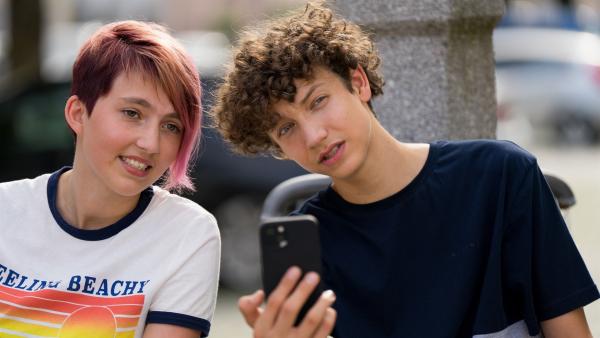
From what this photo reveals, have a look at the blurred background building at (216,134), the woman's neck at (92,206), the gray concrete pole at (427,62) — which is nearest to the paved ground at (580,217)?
the blurred background building at (216,134)

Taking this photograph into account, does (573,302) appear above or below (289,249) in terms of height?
below

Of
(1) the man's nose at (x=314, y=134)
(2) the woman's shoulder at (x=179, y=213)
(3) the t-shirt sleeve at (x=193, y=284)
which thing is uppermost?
(1) the man's nose at (x=314, y=134)

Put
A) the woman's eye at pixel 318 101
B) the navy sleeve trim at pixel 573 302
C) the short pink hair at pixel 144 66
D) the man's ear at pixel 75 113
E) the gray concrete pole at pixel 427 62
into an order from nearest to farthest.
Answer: the navy sleeve trim at pixel 573 302
the woman's eye at pixel 318 101
the short pink hair at pixel 144 66
the man's ear at pixel 75 113
the gray concrete pole at pixel 427 62

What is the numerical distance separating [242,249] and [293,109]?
14.9ft

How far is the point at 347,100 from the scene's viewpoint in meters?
2.63

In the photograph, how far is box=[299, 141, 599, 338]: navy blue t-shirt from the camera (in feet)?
8.21

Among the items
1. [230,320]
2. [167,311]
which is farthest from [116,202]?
[230,320]

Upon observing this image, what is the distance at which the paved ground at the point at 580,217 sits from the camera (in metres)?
6.13

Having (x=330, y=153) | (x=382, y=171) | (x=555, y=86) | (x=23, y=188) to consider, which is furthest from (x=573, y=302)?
(x=555, y=86)

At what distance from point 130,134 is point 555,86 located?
14.8 m

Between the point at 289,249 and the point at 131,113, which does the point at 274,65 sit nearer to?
the point at 131,113

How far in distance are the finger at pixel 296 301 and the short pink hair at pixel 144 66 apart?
2.80ft

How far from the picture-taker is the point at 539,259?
2510mm

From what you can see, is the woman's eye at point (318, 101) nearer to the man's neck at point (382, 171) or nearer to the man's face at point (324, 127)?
the man's face at point (324, 127)
